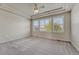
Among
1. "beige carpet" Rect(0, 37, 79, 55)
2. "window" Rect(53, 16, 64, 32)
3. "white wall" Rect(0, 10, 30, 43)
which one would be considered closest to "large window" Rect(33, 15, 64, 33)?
"window" Rect(53, 16, 64, 32)

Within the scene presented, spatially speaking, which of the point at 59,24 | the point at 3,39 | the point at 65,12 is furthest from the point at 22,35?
the point at 65,12

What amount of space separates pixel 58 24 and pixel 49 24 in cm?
95

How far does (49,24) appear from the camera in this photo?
6.70m

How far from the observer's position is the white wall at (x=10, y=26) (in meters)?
4.71

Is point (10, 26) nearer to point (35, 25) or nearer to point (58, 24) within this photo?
point (35, 25)

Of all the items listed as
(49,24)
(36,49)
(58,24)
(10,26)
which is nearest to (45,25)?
(49,24)

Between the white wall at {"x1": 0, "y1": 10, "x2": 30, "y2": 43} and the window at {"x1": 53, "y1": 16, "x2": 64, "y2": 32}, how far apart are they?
2933 mm

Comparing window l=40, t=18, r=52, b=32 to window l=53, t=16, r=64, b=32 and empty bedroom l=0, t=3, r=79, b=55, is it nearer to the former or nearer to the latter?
empty bedroom l=0, t=3, r=79, b=55

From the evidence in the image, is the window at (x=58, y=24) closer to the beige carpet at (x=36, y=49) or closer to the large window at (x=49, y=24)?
the large window at (x=49, y=24)

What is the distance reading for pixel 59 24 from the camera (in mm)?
5898

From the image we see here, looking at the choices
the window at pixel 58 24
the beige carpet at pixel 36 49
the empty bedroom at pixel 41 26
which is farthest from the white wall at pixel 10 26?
the window at pixel 58 24

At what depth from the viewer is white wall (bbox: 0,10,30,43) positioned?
4711 mm

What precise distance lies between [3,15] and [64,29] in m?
4.29

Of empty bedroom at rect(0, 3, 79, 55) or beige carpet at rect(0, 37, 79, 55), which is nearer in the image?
beige carpet at rect(0, 37, 79, 55)
